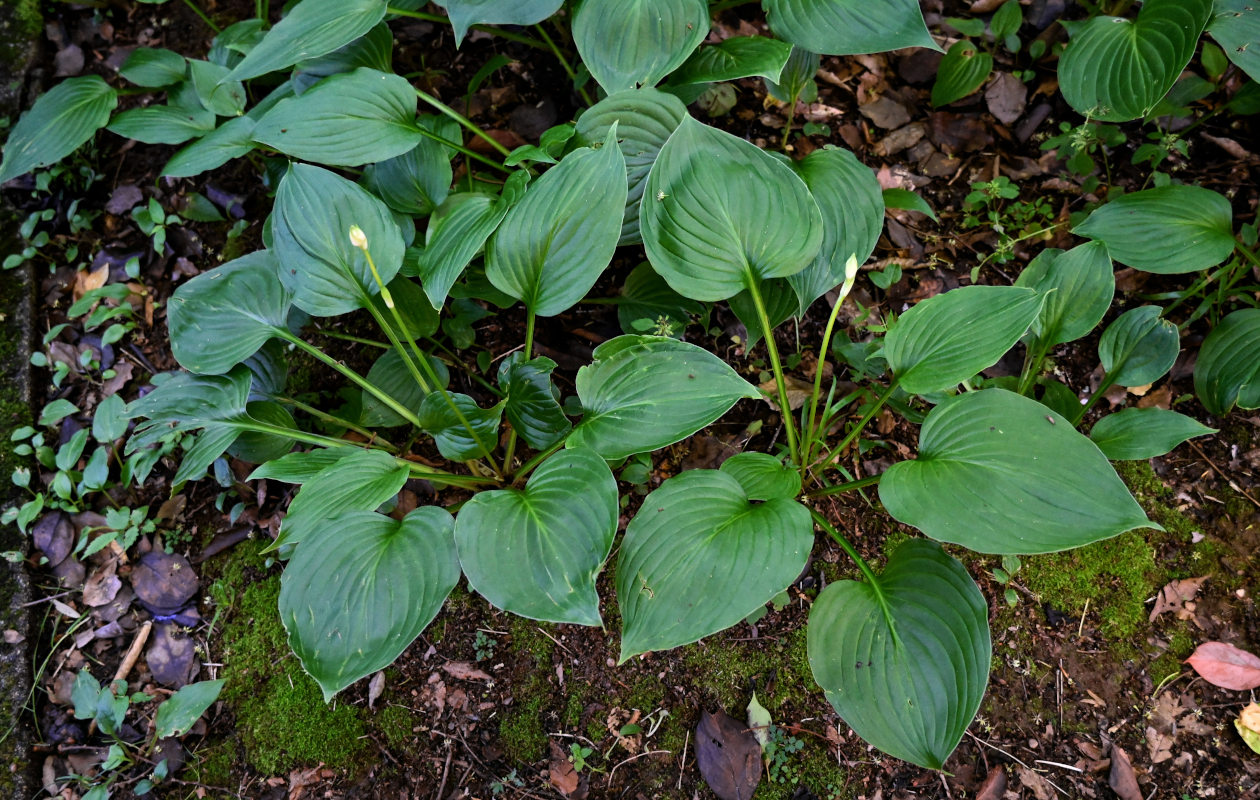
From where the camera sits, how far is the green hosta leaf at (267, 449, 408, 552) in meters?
1.73

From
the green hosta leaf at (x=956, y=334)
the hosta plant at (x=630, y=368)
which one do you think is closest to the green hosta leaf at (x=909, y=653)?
the hosta plant at (x=630, y=368)

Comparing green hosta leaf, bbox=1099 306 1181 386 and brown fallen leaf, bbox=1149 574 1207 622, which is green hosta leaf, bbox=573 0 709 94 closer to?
green hosta leaf, bbox=1099 306 1181 386

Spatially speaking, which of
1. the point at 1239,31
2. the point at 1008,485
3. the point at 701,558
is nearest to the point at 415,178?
the point at 701,558

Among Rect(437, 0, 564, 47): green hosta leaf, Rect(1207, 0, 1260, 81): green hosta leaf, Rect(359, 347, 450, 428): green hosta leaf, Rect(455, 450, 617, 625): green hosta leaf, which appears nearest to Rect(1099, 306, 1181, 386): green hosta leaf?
Rect(1207, 0, 1260, 81): green hosta leaf

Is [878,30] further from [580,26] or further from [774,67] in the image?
[580,26]

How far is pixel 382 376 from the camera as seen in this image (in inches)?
92.0

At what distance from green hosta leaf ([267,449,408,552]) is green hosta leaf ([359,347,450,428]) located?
473mm

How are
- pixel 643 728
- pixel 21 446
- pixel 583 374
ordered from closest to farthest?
pixel 583 374 → pixel 643 728 → pixel 21 446

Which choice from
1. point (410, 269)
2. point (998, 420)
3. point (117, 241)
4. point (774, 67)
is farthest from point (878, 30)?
point (117, 241)

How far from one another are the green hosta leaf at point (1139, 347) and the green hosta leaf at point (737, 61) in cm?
121

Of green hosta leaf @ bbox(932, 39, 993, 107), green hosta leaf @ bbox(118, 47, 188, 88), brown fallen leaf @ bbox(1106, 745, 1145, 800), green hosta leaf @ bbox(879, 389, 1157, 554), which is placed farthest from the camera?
green hosta leaf @ bbox(118, 47, 188, 88)

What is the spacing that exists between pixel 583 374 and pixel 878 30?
4.14ft

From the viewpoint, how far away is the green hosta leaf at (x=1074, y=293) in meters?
2.05

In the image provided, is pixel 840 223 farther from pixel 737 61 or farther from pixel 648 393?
pixel 648 393
